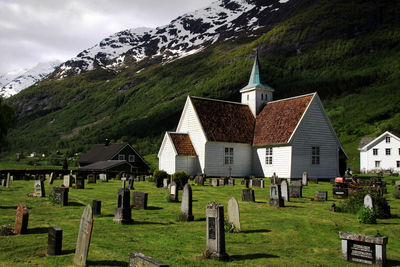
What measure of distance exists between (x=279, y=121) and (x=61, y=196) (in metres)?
28.8

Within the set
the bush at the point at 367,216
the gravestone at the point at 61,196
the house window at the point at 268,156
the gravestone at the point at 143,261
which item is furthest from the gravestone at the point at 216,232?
the house window at the point at 268,156

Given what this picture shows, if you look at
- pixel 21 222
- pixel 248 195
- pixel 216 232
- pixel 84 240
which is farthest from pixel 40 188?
pixel 216 232

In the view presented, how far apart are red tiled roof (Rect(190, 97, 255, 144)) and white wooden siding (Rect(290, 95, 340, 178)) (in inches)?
248

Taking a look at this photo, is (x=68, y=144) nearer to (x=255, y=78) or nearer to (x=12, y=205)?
(x=255, y=78)

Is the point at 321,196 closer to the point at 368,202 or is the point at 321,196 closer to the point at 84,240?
the point at 368,202

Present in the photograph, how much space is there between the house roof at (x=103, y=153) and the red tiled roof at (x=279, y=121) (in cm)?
2981

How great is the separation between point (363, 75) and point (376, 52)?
836 inches

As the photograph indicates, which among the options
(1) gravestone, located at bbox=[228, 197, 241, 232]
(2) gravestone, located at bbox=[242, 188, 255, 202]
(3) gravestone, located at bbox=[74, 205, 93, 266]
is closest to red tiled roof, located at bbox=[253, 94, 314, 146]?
(2) gravestone, located at bbox=[242, 188, 255, 202]

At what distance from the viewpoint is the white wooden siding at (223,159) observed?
40969 millimetres

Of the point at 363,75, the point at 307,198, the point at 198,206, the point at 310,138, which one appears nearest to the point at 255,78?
the point at 310,138

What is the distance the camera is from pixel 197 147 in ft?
137

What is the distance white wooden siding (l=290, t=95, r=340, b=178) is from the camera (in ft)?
130

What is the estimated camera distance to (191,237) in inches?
482

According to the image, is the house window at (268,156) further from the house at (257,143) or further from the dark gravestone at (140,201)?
the dark gravestone at (140,201)
